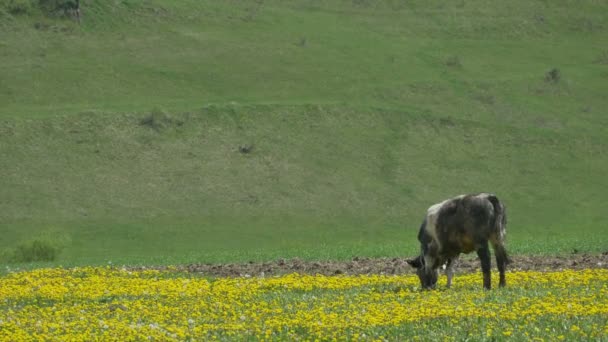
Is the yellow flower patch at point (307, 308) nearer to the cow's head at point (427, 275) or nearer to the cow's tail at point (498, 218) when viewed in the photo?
the cow's head at point (427, 275)

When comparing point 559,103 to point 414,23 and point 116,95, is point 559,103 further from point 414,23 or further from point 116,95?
point 116,95

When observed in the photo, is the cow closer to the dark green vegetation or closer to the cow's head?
the cow's head

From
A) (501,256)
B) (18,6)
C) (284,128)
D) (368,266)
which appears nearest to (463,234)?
(501,256)

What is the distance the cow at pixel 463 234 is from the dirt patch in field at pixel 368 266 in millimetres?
5334

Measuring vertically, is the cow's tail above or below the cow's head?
above

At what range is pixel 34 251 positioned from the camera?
55250 mm

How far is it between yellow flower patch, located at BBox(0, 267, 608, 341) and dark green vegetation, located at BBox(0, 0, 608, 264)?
31.2 metres

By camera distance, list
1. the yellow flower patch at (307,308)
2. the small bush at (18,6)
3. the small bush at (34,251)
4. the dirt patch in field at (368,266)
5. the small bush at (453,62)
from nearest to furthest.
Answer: the yellow flower patch at (307,308)
the dirt patch in field at (368,266)
the small bush at (34,251)
the small bush at (453,62)
the small bush at (18,6)

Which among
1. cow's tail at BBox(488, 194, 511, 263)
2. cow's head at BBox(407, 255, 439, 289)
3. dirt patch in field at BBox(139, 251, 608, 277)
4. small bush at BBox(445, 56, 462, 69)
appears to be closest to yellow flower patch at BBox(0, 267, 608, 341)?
cow's head at BBox(407, 255, 439, 289)

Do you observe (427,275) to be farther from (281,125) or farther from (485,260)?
(281,125)

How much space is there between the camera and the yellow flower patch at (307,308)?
1848 centimetres

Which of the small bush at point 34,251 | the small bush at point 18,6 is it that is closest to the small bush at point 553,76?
the small bush at point 18,6

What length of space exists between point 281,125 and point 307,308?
6526cm

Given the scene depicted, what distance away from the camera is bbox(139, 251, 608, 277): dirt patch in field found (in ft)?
100
